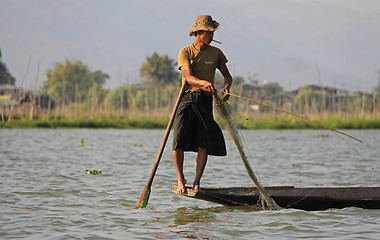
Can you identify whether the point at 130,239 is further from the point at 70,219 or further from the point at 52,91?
the point at 52,91

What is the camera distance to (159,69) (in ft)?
186

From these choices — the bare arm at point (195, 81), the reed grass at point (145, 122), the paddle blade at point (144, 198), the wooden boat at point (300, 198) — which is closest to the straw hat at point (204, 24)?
the bare arm at point (195, 81)

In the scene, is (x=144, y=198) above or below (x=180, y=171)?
below

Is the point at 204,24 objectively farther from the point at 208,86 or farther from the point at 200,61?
the point at 208,86

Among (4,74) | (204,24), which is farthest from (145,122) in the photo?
(4,74)

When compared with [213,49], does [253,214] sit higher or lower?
lower

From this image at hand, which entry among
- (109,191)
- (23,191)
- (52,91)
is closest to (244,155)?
(109,191)

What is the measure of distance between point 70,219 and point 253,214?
156 cm

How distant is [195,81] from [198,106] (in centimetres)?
32

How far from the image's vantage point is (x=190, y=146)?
14.2 ft

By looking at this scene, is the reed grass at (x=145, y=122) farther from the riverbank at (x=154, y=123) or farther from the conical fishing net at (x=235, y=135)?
the conical fishing net at (x=235, y=135)

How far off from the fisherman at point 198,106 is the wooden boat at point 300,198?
20 centimetres

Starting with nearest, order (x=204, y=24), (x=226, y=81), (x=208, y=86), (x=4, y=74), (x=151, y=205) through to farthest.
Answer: (x=208, y=86)
(x=204, y=24)
(x=226, y=81)
(x=151, y=205)
(x=4, y=74)

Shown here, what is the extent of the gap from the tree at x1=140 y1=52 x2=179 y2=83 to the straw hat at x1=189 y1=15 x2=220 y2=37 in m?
52.0
